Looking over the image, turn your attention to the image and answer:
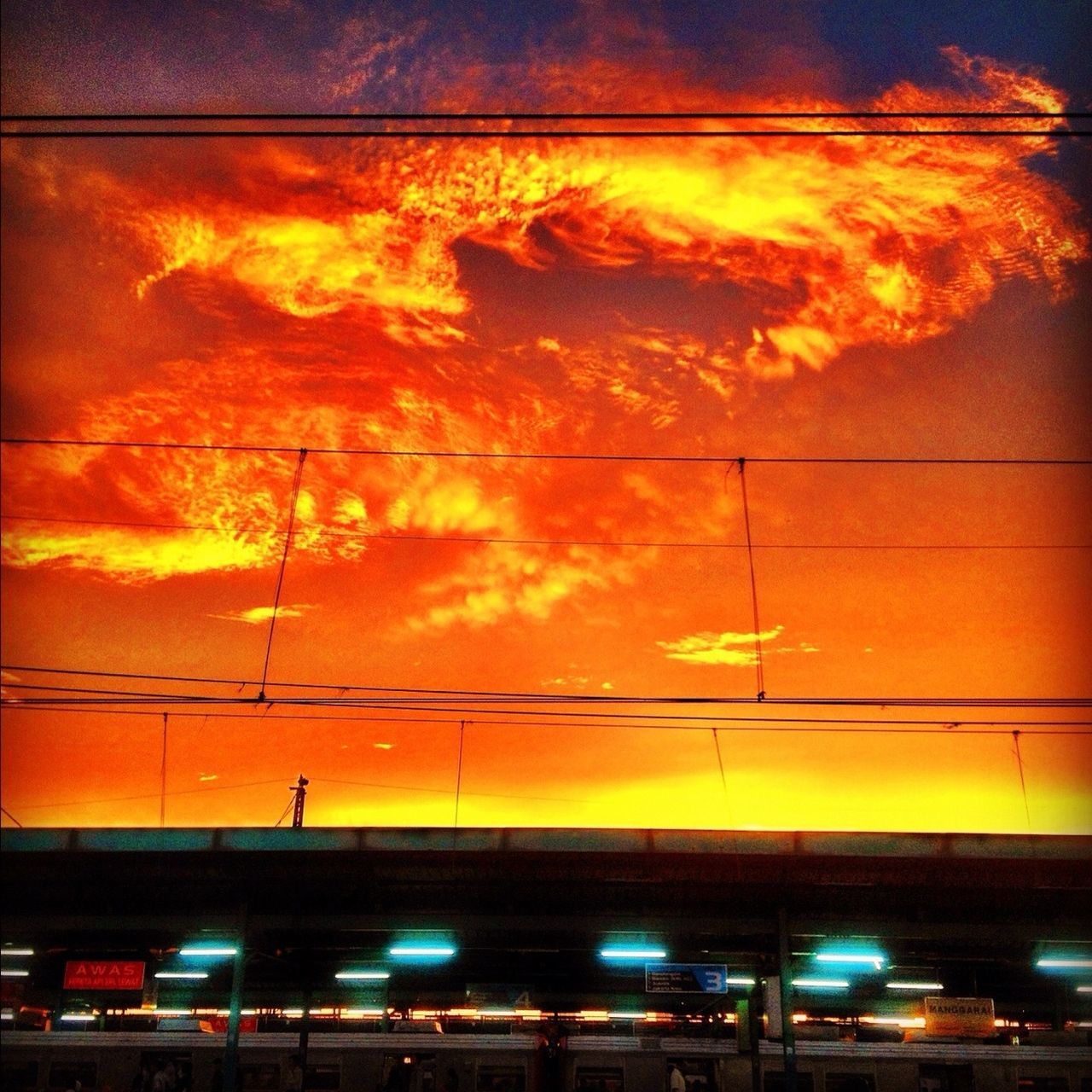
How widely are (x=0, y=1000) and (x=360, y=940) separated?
6.17 m

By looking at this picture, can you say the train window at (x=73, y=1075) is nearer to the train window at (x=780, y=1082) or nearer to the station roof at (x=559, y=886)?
the station roof at (x=559, y=886)

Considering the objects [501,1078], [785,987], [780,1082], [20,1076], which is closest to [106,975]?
[20,1076]

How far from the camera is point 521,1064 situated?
21328mm

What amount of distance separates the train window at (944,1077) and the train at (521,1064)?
2 centimetres

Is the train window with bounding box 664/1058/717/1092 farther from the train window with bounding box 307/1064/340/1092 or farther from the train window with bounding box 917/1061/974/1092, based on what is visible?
the train window with bounding box 307/1064/340/1092

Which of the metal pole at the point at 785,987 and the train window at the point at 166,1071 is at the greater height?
the metal pole at the point at 785,987

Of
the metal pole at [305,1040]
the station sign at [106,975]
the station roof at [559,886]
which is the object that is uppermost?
the station roof at [559,886]

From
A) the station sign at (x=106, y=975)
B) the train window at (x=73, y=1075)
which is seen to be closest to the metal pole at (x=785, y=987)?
the station sign at (x=106, y=975)

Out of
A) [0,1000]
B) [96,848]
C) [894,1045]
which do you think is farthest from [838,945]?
[0,1000]

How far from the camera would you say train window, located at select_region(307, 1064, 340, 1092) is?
70.8ft

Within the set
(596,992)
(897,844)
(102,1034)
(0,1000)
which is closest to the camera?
(897,844)

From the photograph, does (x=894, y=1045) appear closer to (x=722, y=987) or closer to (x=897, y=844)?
(x=722, y=987)

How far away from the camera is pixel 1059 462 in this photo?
1179cm

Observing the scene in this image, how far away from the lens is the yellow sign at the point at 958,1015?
17438mm
